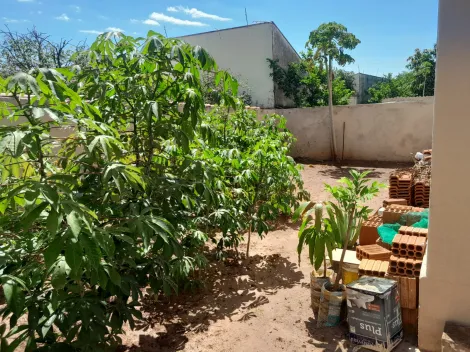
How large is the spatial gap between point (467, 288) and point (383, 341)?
632 mm

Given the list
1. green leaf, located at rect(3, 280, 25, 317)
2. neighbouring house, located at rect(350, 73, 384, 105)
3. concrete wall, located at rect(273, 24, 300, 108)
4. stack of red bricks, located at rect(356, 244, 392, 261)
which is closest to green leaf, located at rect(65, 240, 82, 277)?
green leaf, located at rect(3, 280, 25, 317)

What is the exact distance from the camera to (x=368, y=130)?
9.62m

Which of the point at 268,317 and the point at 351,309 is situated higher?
the point at 351,309

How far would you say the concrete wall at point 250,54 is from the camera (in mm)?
12375

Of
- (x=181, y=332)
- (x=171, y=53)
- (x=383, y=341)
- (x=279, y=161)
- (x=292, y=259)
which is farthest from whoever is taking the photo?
(x=292, y=259)

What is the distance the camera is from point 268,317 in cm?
288

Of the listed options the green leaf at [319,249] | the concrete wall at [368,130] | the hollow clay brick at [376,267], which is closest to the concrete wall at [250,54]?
the concrete wall at [368,130]

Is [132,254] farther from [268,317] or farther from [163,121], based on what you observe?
[268,317]

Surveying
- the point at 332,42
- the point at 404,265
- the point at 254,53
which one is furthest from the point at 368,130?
the point at 404,265

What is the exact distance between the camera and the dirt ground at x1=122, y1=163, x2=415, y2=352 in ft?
8.34

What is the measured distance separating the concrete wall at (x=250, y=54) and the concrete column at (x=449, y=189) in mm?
10967

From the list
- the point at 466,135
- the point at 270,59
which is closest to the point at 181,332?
the point at 466,135

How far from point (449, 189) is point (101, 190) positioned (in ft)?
6.83

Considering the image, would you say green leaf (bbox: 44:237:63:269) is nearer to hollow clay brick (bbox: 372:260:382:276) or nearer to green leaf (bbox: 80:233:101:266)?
green leaf (bbox: 80:233:101:266)
